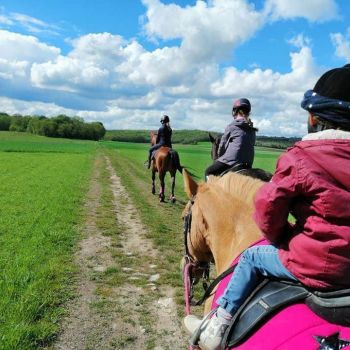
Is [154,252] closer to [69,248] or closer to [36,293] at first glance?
[69,248]

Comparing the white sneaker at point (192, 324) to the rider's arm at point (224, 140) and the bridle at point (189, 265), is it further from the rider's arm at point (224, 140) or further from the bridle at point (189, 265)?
the rider's arm at point (224, 140)

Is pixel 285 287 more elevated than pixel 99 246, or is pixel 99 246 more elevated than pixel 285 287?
pixel 285 287

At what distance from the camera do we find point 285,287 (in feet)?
8.30

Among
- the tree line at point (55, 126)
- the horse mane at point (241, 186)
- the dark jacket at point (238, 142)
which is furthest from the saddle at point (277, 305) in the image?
the tree line at point (55, 126)

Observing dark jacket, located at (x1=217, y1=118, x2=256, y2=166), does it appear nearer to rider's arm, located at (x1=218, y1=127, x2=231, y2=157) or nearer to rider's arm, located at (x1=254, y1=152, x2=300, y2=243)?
rider's arm, located at (x1=218, y1=127, x2=231, y2=157)

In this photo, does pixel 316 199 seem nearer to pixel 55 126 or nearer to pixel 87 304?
pixel 87 304

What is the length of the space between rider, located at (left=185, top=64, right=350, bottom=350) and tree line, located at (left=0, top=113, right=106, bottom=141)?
136 metres

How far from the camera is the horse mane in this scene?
3.43 meters

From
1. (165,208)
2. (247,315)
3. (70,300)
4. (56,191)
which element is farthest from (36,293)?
(56,191)

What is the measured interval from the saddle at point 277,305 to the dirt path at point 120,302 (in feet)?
8.97

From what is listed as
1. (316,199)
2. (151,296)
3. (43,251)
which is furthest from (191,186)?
(43,251)

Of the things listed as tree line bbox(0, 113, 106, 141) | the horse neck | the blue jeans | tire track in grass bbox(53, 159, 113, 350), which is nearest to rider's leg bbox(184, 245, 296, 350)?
the blue jeans

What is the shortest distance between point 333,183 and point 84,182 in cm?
2149

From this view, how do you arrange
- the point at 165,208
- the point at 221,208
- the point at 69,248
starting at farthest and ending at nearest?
the point at 165,208 < the point at 69,248 < the point at 221,208
